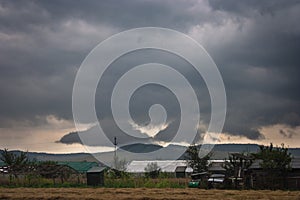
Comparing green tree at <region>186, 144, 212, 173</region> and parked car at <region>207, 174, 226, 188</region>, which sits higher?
green tree at <region>186, 144, 212, 173</region>

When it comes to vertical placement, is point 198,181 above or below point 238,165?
below

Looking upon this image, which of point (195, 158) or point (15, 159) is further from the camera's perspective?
point (195, 158)

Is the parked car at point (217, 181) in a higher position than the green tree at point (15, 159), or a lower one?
lower

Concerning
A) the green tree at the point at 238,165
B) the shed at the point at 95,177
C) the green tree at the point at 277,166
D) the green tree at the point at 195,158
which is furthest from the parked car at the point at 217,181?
the green tree at the point at 195,158

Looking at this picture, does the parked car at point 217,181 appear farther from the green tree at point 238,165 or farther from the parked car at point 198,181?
the green tree at point 238,165

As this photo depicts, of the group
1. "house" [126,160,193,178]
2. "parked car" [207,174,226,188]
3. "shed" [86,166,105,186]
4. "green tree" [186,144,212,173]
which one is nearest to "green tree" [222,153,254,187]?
"parked car" [207,174,226,188]

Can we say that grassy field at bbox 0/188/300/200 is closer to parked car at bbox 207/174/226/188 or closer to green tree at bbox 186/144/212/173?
parked car at bbox 207/174/226/188

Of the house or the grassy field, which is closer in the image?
the grassy field

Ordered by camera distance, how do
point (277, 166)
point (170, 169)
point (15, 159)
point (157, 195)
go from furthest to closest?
point (170, 169) → point (15, 159) → point (277, 166) → point (157, 195)

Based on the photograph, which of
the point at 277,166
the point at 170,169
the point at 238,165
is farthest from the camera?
the point at 170,169

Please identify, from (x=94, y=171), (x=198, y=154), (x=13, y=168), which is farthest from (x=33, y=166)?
(x=198, y=154)

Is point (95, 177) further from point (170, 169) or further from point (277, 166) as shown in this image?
point (170, 169)

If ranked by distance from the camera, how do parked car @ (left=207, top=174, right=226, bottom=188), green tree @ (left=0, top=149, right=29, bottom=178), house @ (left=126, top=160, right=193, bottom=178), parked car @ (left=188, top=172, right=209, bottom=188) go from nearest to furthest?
parked car @ (left=207, top=174, right=226, bottom=188), parked car @ (left=188, top=172, right=209, bottom=188), green tree @ (left=0, top=149, right=29, bottom=178), house @ (left=126, top=160, right=193, bottom=178)

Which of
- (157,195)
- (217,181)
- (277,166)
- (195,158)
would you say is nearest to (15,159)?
(195,158)
